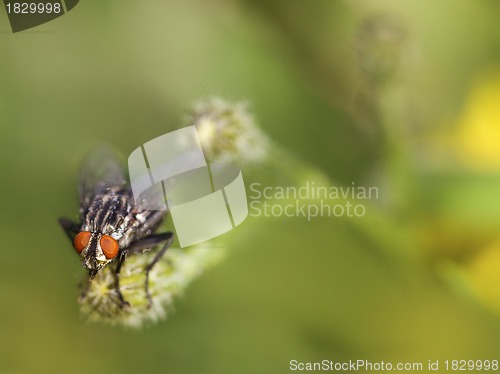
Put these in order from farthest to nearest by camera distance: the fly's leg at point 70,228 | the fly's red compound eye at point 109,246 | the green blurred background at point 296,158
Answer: the green blurred background at point 296,158 → the fly's leg at point 70,228 → the fly's red compound eye at point 109,246

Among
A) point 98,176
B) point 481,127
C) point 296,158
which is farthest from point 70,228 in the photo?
point 481,127

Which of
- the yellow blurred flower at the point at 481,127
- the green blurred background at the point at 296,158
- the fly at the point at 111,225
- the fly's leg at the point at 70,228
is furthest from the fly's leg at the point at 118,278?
the yellow blurred flower at the point at 481,127

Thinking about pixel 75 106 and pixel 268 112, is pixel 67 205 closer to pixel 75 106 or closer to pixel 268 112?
pixel 75 106

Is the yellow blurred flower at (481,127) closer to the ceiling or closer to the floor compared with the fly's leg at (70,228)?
closer to the ceiling

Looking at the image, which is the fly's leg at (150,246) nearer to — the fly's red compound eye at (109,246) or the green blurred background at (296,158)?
the fly's red compound eye at (109,246)

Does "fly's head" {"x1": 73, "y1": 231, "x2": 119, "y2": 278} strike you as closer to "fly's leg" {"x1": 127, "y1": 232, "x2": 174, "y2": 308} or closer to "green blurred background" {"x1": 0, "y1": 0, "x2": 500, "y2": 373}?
"fly's leg" {"x1": 127, "y1": 232, "x2": 174, "y2": 308}

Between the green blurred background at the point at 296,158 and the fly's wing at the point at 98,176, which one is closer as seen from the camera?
the fly's wing at the point at 98,176

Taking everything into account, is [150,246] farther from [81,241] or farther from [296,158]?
[296,158]
